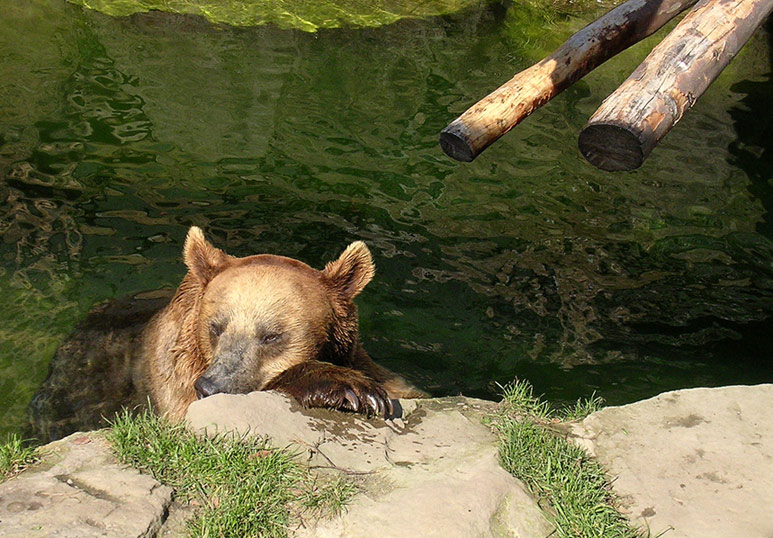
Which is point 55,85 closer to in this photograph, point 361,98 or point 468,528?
point 361,98

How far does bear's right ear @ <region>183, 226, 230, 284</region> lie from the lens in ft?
16.2

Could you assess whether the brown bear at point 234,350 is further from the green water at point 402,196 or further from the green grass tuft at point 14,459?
the green grass tuft at point 14,459

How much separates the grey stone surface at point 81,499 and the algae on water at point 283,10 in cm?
863

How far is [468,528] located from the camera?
3164 mm

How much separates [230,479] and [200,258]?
1.88 metres

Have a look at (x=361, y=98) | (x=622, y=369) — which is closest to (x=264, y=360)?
(x=622, y=369)

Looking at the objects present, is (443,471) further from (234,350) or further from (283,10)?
(283,10)

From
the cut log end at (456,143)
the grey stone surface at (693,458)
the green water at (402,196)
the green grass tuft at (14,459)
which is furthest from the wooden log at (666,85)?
the green water at (402,196)

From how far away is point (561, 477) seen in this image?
3.62 m

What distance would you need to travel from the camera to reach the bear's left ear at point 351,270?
503cm

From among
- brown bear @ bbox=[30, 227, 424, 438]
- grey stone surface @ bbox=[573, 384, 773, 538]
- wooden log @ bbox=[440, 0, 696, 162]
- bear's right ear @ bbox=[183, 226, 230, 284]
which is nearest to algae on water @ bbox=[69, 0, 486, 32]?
brown bear @ bbox=[30, 227, 424, 438]

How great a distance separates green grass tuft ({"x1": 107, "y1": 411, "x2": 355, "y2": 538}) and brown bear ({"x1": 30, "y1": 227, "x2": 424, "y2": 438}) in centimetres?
67

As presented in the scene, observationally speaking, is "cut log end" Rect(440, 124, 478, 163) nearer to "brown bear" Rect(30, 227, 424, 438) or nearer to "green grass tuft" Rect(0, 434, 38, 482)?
"brown bear" Rect(30, 227, 424, 438)

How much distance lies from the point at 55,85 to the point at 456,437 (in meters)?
7.40
